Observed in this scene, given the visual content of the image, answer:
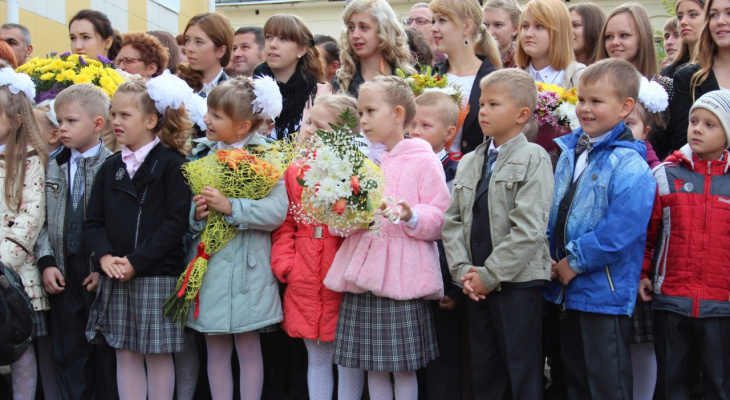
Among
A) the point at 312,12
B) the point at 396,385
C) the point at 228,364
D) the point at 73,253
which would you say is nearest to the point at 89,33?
the point at 73,253

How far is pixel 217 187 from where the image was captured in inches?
163

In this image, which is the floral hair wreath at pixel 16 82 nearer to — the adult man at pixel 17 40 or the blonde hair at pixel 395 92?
the blonde hair at pixel 395 92

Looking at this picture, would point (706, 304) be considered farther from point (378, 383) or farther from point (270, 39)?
point (270, 39)

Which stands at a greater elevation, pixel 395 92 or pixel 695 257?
pixel 395 92

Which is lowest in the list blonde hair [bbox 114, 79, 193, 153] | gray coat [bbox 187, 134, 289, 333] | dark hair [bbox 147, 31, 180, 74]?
gray coat [bbox 187, 134, 289, 333]

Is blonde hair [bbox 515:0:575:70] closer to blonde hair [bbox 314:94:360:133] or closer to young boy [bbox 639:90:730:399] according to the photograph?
young boy [bbox 639:90:730:399]

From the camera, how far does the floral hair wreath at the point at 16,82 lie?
4543 mm

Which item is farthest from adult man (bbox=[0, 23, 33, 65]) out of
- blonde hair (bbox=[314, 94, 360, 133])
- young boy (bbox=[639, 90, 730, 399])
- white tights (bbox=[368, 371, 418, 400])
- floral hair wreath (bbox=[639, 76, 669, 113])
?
young boy (bbox=[639, 90, 730, 399])

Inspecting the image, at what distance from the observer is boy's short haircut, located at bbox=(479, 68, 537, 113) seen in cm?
381

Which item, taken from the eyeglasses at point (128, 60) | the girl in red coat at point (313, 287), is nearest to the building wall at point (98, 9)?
the eyeglasses at point (128, 60)

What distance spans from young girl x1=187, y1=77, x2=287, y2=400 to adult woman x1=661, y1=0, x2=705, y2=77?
325cm

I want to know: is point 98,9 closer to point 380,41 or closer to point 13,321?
point 380,41

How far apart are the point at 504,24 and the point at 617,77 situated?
2.68m

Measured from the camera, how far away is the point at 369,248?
389cm
